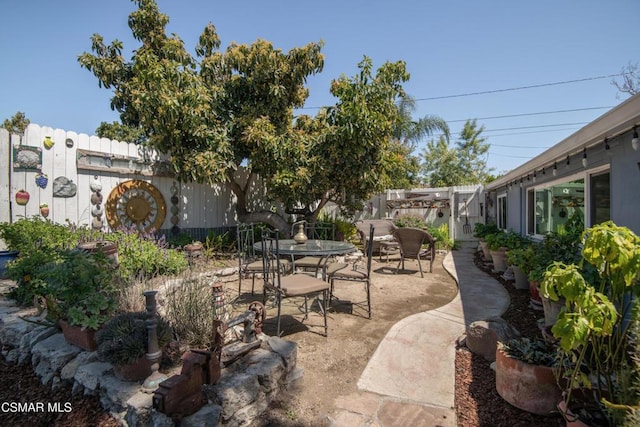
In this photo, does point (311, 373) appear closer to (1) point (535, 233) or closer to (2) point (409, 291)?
(2) point (409, 291)

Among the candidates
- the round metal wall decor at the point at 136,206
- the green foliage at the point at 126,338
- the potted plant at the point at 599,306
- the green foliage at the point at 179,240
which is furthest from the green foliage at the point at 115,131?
the potted plant at the point at 599,306

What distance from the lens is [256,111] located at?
6633 millimetres

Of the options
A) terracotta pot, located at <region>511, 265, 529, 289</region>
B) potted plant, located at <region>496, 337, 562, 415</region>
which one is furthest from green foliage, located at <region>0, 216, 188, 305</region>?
terracotta pot, located at <region>511, 265, 529, 289</region>

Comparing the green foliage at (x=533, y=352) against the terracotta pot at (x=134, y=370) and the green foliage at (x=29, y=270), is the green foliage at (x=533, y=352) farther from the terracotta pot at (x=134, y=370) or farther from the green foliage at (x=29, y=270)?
the green foliage at (x=29, y=270)

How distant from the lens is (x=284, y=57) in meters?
6.65

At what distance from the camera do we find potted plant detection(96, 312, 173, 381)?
1854 millimetres

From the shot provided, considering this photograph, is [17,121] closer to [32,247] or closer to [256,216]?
[256,216]

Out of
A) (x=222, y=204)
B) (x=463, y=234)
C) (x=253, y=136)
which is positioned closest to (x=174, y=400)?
(x=253, y=136)

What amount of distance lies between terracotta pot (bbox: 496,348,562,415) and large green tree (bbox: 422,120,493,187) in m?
19.2

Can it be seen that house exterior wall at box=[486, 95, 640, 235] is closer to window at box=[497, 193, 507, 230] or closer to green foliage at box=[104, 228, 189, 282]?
window at box=[497, 193, 507, 230]

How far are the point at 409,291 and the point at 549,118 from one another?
17618mm
